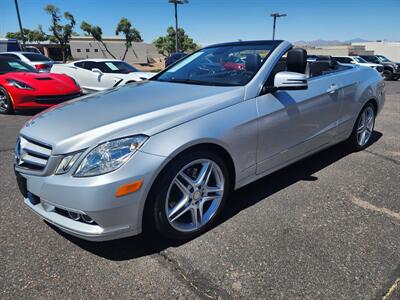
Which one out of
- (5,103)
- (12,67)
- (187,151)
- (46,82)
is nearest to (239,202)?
(187,151)

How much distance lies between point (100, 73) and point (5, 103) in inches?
109

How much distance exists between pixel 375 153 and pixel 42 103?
640 cm

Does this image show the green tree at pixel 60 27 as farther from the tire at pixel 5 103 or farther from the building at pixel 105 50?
the tire at pixel 5 103

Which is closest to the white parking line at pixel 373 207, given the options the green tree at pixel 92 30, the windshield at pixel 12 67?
the windshield at pixel 12 67

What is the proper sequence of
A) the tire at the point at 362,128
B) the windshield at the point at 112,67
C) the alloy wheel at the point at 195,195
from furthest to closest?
the windshield at the point at 112,67
the tire at the point at 362,128
the alloy wheel at the point at 195,195

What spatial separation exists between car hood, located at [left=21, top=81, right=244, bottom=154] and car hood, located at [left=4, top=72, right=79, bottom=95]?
4.54m

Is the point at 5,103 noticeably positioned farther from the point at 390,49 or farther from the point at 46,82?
the point at 390,49

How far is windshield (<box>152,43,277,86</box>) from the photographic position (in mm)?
3061

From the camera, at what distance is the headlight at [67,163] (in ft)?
6.97

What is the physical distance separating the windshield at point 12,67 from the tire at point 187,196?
730cm

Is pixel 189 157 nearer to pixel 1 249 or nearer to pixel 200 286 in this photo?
pixel 200 286

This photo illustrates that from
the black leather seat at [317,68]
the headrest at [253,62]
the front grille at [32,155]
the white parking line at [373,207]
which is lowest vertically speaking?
the white parking line at [373,207]

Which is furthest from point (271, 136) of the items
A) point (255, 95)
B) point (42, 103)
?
point (42, 103)

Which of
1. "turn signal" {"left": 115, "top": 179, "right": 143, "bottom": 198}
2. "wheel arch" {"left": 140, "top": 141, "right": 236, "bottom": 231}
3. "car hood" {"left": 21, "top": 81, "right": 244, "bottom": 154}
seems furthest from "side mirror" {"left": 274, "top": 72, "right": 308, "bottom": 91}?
"turn signal" {"left": 115, "top": 179, "right": 143, "bottom": 198}
